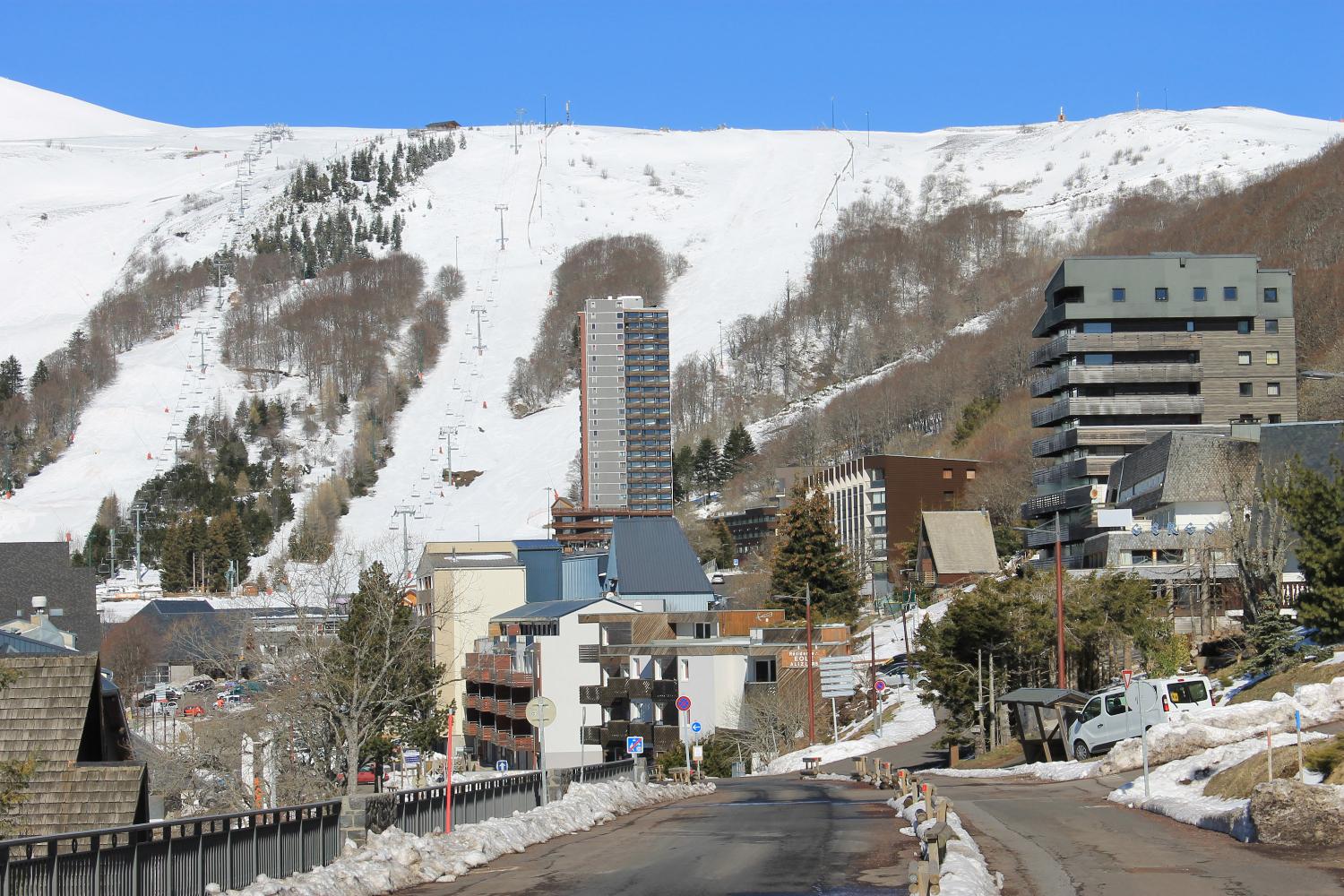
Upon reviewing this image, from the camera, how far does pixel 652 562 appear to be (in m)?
89.6

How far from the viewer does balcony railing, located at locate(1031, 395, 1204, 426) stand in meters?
89.7

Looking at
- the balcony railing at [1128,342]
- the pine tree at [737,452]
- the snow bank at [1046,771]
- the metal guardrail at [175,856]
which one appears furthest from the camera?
the pine tree at [737,452]

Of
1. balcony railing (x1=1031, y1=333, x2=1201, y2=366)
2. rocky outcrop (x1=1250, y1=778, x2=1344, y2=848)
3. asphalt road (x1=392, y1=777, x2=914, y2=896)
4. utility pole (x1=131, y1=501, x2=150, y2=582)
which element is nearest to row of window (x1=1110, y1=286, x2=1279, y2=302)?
balcony railing (x1=1031, y1=333, x2=1201, y2=366)

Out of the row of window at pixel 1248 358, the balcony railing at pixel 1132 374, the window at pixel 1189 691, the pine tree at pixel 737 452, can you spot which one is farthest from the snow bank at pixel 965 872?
the pine tree at pixel 737 452

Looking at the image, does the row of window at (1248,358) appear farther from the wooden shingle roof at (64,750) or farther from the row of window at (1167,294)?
the wooden shingle roof at (64,750)

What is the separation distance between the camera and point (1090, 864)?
61.3ft

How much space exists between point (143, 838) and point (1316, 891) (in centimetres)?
1154

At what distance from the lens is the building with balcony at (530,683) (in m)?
72.9

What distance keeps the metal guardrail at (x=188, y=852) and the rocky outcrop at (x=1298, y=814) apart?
1087cm

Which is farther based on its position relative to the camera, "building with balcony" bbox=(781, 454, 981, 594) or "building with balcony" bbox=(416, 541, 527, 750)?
"building with balcony" bbox=(781, 454, 981, 594)

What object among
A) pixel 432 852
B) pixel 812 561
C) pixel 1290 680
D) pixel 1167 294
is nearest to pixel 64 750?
pixel 432 852

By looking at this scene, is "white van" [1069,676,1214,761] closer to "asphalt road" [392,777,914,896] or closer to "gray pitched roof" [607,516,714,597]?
"asphalt road" [392,777,914,896]

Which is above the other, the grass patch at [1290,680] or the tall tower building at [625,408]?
the tall tower building at [625,408]

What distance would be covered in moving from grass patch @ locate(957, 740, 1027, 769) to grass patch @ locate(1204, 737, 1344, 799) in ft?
57.8
